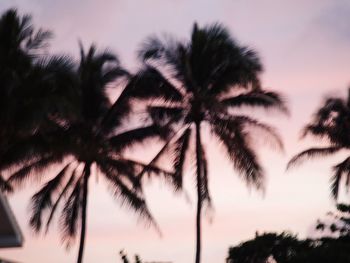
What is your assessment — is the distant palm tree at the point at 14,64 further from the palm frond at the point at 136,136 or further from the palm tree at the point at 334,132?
the palm tree at the point at 334,132

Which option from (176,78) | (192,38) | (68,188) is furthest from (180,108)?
(68,188)

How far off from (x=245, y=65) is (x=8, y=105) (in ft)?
34.5

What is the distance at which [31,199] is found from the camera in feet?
78.6

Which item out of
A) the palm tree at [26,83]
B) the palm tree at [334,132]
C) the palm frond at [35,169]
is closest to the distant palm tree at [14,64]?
the palm tree at [26,83]

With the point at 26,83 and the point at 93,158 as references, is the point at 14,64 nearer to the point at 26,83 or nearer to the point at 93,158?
the point at 26,83

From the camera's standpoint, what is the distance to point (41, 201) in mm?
24156

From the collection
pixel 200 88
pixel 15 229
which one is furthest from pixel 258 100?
pixel 15 229

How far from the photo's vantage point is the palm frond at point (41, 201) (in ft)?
78.4

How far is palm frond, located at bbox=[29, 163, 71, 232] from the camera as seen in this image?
78.4ft

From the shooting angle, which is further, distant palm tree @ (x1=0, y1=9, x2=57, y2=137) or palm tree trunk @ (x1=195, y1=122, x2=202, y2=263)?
palm tree trunk @ (x1=195, y1=122, x2=202, y2=263)

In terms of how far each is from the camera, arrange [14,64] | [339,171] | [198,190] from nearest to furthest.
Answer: [14,64], [198,190], [339,171]

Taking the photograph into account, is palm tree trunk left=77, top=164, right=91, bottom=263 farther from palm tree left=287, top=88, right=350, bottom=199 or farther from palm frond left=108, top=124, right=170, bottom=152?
palm tree left=287, top=88, right=350, bottom=199

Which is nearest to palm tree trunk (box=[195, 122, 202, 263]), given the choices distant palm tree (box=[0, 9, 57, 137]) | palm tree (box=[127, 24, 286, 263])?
palm tree (box=[127, 24, 286, 263])

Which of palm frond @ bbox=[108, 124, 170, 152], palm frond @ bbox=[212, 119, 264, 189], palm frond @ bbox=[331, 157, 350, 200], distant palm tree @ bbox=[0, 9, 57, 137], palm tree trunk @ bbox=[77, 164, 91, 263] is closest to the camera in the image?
distant palm tree @ bbox=[0, 9, 57, 137]
